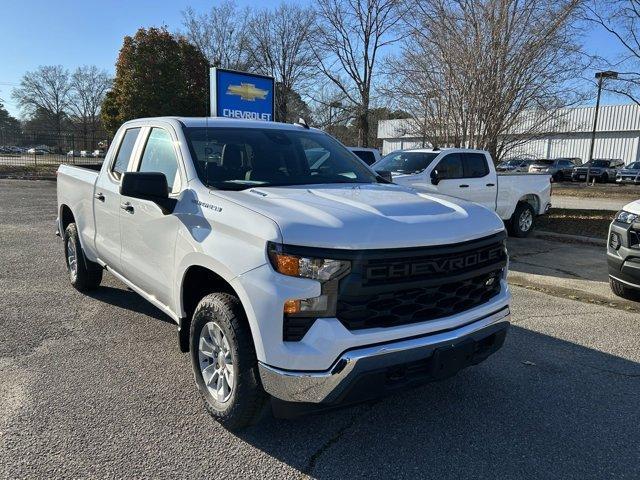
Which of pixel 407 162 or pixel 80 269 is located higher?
pixel 407 162

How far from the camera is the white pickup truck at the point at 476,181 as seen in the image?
33.3 ft

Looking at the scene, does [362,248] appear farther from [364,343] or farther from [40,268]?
[40,268]

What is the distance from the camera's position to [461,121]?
1407cm

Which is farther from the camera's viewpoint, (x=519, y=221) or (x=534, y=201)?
(x=534, y=201)

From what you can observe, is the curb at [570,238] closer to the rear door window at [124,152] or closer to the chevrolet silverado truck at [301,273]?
the chevrolet silverado truck at [301,273]

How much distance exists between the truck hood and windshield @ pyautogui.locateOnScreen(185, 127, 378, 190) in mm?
318

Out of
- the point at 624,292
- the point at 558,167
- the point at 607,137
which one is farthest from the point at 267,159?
the point at 607,137

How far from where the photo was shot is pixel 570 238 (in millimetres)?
10938

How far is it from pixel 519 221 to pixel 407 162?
9.73 feet

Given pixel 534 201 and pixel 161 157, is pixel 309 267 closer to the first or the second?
pixel 161 157

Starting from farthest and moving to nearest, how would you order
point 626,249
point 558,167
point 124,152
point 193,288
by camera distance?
point 558,167, point 626,249, point 124,152, point 193,288

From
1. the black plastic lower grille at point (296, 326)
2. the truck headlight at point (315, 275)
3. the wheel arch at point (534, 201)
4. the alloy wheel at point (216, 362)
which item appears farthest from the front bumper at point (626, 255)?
the wheel arch at point (534, 201)

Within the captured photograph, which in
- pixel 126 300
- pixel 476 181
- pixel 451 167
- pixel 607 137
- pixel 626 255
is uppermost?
pixel 607 137

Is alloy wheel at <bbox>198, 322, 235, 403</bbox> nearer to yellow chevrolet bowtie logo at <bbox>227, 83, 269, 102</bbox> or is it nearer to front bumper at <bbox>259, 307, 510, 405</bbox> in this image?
front bumper at <bbox>259, 307, 510, 405</bbox>
